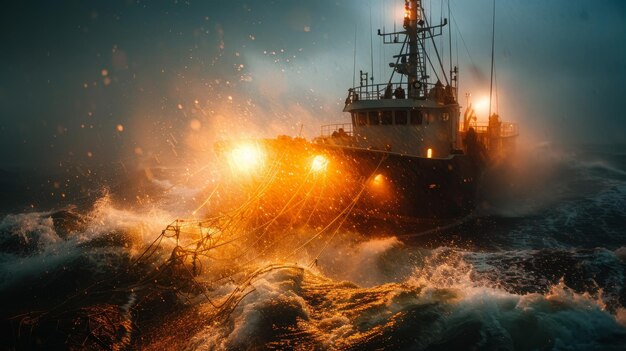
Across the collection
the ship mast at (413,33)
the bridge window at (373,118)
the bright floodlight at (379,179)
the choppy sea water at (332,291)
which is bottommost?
the choppy sea water at (332,291)

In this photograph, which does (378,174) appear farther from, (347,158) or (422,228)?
(422,228)

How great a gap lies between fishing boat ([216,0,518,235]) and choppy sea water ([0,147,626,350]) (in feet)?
3.73

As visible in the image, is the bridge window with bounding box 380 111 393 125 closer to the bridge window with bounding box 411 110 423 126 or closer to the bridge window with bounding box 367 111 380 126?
the bridge window with bounding box 367 111 380 126

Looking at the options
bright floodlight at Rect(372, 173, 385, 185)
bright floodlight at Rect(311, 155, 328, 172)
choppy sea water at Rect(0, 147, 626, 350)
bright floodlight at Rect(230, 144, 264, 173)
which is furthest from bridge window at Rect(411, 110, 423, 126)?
bright floodlight at Rect(230, 144, 264, 173)

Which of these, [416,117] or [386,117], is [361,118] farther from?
[416,117]

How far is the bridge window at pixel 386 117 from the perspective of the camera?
1544 cm

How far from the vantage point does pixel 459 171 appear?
14.9 metres

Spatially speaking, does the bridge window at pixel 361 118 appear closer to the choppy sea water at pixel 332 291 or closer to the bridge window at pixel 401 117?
the bridge window at pixel 401 117

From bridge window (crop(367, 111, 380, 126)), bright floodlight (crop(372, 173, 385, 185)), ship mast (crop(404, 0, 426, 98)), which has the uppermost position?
ship mast (crop(404, 0, 426, 98))

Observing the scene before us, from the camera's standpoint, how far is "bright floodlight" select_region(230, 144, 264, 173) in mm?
13211

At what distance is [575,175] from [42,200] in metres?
48.9

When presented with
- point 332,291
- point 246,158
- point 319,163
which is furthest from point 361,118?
point 332,291

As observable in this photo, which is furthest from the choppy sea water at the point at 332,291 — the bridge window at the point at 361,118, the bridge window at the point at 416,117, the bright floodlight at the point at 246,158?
the bridge window at the point at 361,118

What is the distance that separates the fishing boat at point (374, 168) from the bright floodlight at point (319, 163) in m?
0.04
